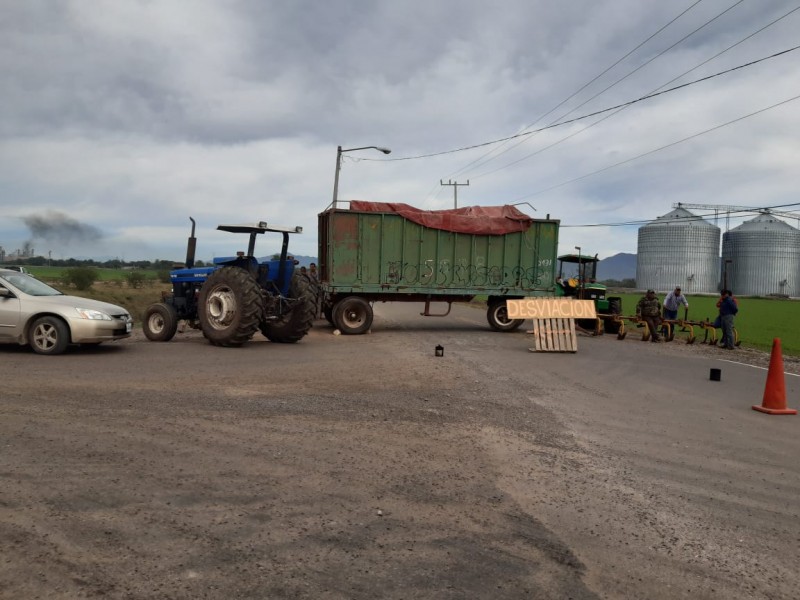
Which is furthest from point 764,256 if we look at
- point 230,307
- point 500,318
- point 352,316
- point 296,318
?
point 230,307

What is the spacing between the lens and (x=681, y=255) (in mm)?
65750

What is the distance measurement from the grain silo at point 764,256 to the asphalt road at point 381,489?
68.8 metres

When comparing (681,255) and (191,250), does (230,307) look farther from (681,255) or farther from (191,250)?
(681,255)

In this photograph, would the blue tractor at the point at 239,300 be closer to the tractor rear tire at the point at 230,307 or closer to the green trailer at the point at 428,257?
the tractor rear tire at the point at 230,307

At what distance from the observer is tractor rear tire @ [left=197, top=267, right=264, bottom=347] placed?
12.0 meters

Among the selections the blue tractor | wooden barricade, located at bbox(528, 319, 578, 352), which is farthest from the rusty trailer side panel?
wooden barricade, located at bbox(528, 319, 578, 352)

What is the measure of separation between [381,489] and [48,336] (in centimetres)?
826

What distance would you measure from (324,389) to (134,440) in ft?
10.1

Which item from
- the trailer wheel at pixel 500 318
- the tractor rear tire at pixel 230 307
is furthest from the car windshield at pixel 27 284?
the trailer wheel at pixel 500 318

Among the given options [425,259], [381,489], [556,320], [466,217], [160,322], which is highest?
[466,217]

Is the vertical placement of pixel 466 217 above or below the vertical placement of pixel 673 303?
above

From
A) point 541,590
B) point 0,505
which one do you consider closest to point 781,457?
point 541,590

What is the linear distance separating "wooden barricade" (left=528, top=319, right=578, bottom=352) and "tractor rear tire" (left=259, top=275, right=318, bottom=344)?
5.06 metres

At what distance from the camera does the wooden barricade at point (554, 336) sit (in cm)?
1405
